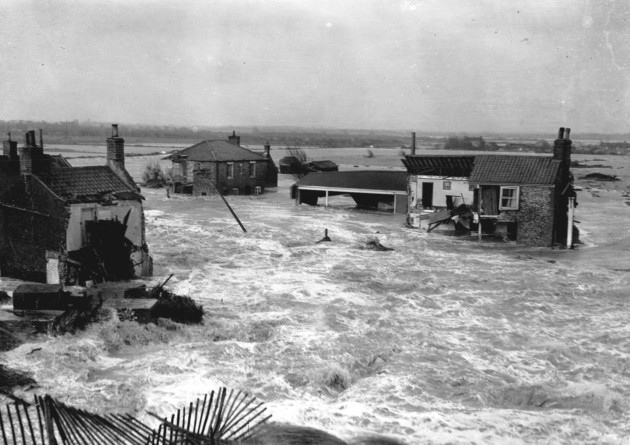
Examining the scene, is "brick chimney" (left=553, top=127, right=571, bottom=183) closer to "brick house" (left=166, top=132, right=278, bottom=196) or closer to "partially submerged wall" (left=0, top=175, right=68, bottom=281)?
"partially submerged wall" (left=0, top=175, right=68, bottom=281)

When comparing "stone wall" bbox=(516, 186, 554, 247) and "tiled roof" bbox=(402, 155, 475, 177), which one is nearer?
"stone wall" bbox=(516, 186, 554, 247)

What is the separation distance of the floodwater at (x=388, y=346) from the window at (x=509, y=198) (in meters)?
2.49

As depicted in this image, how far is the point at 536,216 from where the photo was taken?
36125mm

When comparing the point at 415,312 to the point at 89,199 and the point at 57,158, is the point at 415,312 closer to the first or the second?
the point at 89,199

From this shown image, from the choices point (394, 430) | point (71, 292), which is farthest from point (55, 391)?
point (394, 430)

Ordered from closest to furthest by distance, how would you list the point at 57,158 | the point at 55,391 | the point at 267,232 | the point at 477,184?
the point at 55,391 < the point at 57,158 < the point at 477,184 < the point at 267,232

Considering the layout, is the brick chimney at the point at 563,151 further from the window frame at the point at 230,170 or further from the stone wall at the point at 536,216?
the window frame at the point at 230,170

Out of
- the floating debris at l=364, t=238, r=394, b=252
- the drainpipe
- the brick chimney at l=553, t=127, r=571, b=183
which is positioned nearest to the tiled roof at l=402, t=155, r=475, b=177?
the brick chimney at l=553, t=127, r=571, b=183

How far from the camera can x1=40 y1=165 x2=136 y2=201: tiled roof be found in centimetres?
2333

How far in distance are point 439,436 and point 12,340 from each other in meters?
11.6

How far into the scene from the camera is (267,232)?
41375mm

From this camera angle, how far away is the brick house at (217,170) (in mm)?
→ 61344

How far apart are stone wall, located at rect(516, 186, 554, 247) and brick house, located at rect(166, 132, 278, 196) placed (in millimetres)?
32451

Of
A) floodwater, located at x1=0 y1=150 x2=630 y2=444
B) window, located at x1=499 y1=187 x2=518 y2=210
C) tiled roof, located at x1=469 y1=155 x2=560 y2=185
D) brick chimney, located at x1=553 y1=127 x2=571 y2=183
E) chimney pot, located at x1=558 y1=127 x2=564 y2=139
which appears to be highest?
chimney pot, located at x1=558 y1=127 x2=564 y2=139
